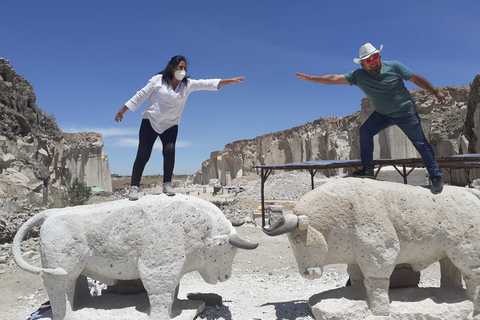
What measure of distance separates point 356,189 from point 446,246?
1.20 metres

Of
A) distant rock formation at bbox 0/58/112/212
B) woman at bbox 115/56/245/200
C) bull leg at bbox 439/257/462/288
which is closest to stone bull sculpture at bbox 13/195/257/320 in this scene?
woman at bbox 115/56/245/200

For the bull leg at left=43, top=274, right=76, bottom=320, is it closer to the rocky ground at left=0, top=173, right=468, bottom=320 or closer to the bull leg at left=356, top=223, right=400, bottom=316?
the rocky ground at left=0, top=173, right=468, bottom=320

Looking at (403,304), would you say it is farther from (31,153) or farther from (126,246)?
(31,153)

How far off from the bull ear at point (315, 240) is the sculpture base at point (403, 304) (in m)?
0.76

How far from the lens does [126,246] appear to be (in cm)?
368

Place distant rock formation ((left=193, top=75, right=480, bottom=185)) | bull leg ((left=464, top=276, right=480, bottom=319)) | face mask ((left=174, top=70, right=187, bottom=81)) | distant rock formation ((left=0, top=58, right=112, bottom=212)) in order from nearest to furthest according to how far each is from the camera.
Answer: bull leg ((left=464, top=276, right=480, bottom=319))
face mask ((left=174, top=70, right=187, bottom=81))
distant rock formation ((left=0, top=58, right=112, bottom=212))
distant rock formation ((left=193, top=75, right=480, bottom=185))

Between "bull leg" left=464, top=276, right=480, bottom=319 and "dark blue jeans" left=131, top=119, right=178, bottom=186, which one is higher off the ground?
"dark blue jeans" left=131, top=119, right=178, bottom=186

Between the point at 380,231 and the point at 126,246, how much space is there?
280 cm

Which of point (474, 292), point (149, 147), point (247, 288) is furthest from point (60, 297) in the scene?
point (474, 292)

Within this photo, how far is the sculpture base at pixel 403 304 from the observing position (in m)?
3.73

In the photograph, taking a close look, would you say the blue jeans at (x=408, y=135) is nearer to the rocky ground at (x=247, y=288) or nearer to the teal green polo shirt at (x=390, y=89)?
the teal green polo shirt at (x=390, y=89)

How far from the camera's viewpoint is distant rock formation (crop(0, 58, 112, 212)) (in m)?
13.2

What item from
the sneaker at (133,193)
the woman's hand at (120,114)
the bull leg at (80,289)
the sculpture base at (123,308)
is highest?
the woman's hand at (120,114)

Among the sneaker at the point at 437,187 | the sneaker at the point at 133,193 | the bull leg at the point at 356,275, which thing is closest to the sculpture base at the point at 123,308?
the sneaker at the point at 133,193
